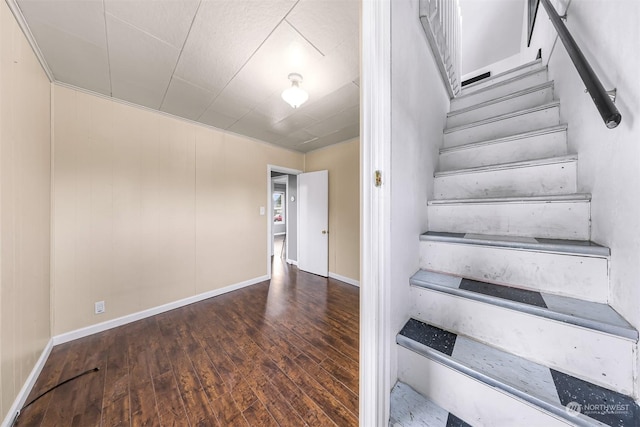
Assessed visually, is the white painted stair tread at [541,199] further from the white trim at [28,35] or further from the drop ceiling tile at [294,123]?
the white trim at [28,35]

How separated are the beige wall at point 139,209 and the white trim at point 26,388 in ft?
1.00

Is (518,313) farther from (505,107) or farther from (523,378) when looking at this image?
(505,107)

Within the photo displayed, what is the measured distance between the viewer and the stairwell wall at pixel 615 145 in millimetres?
651

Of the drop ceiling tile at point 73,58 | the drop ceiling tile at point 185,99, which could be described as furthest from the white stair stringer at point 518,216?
the drop ceiling tile at point 73,58

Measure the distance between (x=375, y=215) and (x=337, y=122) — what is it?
2.43m

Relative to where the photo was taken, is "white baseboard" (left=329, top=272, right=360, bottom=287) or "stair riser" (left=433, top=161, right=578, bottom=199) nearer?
"stair riser" (left=433, top=161, right=578, bottom=199)

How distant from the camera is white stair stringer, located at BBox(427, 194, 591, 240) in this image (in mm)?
954

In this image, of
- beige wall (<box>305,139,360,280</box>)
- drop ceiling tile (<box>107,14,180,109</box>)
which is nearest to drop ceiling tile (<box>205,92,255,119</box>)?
drop ceiling tile (<box>107,14,180,109</box>)

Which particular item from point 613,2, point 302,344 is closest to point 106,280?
point 302,344

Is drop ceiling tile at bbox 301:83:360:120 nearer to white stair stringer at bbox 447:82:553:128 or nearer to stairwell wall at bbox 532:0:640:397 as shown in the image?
white stair stringer at bbox 447:82:553:128

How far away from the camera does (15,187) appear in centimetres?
133

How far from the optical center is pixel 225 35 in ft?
4.82

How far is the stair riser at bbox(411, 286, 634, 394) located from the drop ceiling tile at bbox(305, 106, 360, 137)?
89.6 inches

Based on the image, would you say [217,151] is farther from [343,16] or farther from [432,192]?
[432,192]
